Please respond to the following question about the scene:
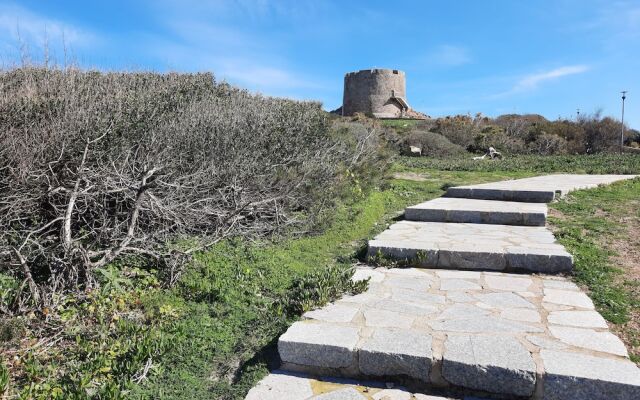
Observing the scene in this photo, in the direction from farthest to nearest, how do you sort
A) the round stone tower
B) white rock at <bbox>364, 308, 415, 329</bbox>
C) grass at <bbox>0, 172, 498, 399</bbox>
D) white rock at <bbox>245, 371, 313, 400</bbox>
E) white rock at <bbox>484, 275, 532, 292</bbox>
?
the round stone tower, white rock at <bbox>484, 275, 532, 292</bbox>, white rock at <bbox>364, 308, 415, 329</bbox>, grass at <bbox>0, 172, 498, 399</bbox>, white rock at <bbox>245, 371, 313, 400</bbox>

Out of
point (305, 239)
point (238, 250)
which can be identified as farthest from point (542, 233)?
point (238, 250)

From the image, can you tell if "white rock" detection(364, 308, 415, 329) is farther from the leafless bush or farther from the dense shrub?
the dense shrub

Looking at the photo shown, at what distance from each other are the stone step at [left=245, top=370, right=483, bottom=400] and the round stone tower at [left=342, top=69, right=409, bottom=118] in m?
36.7

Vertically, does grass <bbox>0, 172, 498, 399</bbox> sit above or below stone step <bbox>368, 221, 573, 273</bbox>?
below

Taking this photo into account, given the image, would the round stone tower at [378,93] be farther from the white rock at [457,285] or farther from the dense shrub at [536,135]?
the white rock at [457,285]

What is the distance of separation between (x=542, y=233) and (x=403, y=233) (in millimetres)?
1469

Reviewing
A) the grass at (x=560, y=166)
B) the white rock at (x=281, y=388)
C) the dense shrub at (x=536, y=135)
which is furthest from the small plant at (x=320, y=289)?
the dense shrub at (x=536, y=135)

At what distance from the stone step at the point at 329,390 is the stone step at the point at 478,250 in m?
1.96

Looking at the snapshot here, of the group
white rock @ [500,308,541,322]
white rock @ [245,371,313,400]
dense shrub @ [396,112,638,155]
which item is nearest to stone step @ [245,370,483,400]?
white rock @ [245,371,313,400]

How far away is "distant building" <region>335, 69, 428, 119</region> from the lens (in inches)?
1543

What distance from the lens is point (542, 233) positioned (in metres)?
5.20

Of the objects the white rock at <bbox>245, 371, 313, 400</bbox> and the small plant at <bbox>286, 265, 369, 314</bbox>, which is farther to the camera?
the small plant at <bbox>286, 265, 369, 314</bbox>

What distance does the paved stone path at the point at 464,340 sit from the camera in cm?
239

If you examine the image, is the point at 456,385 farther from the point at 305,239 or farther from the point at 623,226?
the point at 623,226
